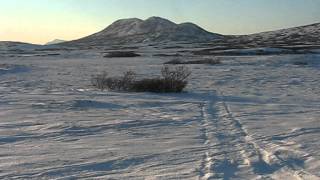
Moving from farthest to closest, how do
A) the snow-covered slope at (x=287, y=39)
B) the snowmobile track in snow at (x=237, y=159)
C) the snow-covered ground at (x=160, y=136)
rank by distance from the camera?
the snow-covered slope at (x=287, y=39), the snow-covered ground at (x=160, y=136), the snowmobile track in snow at (x=237, y=159)

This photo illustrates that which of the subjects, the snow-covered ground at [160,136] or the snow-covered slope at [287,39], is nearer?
the snow-covered ground at [160,136]

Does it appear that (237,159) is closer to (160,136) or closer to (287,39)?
(160,136)

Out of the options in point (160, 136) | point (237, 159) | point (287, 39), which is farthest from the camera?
point (287, 39)

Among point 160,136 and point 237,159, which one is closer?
point 237,159

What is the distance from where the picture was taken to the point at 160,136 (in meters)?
8.91

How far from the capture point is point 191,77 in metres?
24.8

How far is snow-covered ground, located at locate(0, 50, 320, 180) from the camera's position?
6.31 m

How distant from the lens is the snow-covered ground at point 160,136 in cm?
631

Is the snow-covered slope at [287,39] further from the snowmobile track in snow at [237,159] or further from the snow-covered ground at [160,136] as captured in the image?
the snowmobile track in snow at [237,159]

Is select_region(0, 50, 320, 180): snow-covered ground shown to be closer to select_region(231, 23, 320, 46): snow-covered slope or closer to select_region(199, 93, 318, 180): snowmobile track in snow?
select_region(199, 93, 318, 180): snowmobile track in snow

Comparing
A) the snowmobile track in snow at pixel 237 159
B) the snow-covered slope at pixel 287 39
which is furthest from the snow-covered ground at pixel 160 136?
the snow-covered slope at pixel 287 39

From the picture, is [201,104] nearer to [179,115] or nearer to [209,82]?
[179,115]

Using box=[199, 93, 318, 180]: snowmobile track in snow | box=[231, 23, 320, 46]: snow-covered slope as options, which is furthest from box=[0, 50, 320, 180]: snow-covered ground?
box=[231, 23, 320, 46]: snow-covered slope

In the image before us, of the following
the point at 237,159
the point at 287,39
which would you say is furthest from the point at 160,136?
the point at 287,39
